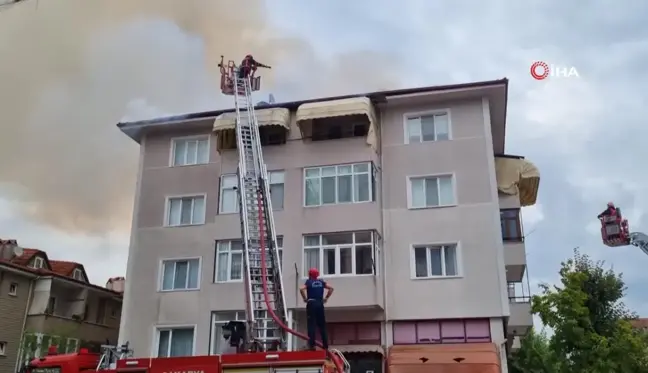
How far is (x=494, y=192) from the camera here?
23.5 metres

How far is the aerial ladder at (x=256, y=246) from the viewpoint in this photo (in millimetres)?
15625

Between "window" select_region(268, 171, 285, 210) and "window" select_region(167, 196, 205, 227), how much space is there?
123 inches

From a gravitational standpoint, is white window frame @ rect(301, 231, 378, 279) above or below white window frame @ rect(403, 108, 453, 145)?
below

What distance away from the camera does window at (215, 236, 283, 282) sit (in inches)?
962

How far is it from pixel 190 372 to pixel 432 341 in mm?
10844

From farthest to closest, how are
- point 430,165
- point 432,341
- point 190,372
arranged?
point 430,165 → point 432,341 → point 190,372

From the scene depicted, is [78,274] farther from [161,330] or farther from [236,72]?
[236,72]

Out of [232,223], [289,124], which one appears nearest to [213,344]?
[232,223]

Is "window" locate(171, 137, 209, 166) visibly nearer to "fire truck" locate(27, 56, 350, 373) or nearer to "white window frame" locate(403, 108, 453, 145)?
"fire truck" locate(27, 56, 350, 373)

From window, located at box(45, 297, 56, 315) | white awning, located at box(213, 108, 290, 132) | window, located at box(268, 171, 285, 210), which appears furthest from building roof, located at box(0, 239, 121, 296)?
window, located at box(268, 171, 285, 210)

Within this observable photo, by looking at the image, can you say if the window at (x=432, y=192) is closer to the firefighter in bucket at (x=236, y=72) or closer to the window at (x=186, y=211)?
the firefighter in bucket at (x=236, y=72)

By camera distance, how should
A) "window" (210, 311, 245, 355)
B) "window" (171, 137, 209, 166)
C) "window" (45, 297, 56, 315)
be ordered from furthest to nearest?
"window" (45, 297, 56, 315) < "window" (171, 137, 209, 166) < "window" (210, 311, 245, 355)

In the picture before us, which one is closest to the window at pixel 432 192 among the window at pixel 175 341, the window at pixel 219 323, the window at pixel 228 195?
the window at pixel 228 195

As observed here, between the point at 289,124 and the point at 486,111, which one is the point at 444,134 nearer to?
the point at 486,111
